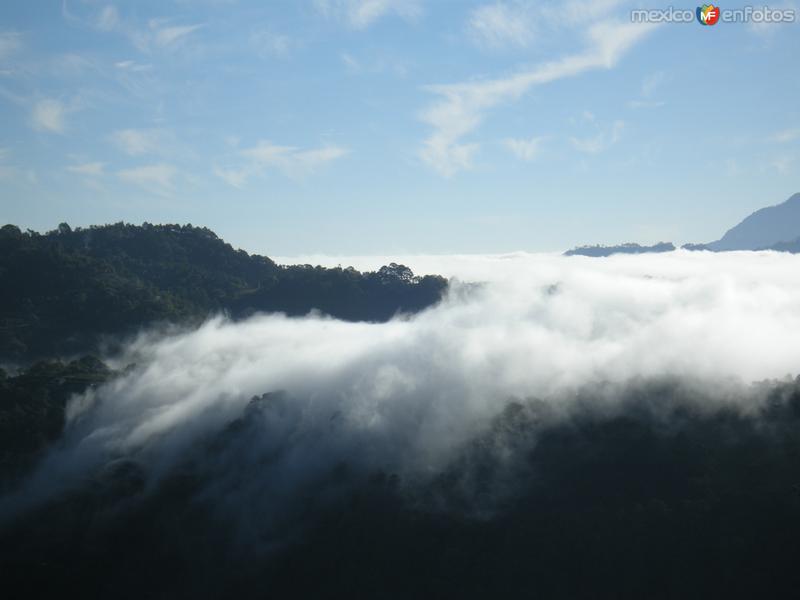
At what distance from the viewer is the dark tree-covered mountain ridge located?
12912 centimetres

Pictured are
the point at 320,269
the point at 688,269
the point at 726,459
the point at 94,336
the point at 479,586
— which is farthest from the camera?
the point at 320,269

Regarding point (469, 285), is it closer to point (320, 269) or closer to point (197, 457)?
point (320, 269)

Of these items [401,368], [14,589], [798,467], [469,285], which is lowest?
[14,589]

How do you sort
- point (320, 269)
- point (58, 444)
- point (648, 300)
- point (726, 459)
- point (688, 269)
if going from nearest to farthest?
point (726, 459)
point (58, 444)
point (648, 300)
point (688, 269)
point (320, 269)

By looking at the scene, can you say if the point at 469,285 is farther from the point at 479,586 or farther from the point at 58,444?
the point at 479,586

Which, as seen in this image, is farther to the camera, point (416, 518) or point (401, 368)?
point (401, 368)

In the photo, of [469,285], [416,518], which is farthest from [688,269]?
[416,518]

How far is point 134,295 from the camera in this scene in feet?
459

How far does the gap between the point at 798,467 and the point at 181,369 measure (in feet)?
257

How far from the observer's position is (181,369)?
107 meters

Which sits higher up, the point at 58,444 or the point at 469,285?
the point at 469,285

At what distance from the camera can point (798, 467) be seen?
57.0 meters

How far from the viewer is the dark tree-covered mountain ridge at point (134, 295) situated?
12912 centimetres

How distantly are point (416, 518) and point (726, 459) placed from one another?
25176 mm
